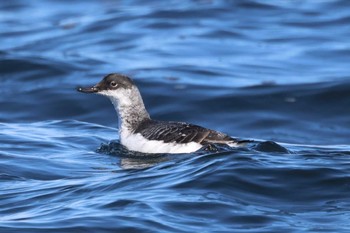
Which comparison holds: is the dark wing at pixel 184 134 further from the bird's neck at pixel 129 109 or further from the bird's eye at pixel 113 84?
the bird's eye at pixel 113 84

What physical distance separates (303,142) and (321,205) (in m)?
6.35

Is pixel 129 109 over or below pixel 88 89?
below

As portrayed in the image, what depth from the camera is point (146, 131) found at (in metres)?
12.9

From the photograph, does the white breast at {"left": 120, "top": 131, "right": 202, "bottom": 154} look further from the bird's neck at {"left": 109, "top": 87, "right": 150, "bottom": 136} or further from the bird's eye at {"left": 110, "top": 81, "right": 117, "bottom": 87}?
the bird's eye at {"left": 110, "top": 81, "right": 117, "bottom": 87}

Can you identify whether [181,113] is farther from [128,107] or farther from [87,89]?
[87,89]

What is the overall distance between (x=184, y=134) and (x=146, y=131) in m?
0.75

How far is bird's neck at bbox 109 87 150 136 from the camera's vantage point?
1355 cm

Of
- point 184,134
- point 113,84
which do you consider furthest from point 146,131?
point 113,84

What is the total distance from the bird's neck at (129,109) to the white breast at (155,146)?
387 mm

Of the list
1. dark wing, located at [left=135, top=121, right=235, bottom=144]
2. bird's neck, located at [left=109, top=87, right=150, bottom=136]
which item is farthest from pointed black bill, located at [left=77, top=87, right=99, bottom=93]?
dark wing, located at [left=135, top=121, right=235, bottom=144]

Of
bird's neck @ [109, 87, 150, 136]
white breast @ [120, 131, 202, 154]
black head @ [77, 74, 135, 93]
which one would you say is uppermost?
black head @ [77, 74, 135, 93]

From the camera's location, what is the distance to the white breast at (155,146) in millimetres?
12289

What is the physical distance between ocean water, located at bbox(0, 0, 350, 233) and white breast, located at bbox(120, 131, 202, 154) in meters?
0.12

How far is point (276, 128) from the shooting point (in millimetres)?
16969
